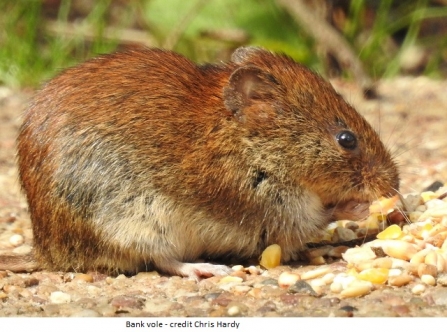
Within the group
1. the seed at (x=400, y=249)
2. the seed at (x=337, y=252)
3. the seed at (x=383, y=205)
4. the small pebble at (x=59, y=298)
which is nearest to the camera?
the small pebble at (x=59, y=298)

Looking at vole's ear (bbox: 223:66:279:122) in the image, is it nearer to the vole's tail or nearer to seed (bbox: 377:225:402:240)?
seed (bbox: 377:225:402:240)

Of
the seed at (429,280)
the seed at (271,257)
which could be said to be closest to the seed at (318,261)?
the seed at (271,257)

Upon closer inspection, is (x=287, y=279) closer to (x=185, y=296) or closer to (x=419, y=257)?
(x=185, y=296)

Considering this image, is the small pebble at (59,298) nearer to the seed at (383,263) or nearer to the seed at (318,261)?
the seed at (318,261)

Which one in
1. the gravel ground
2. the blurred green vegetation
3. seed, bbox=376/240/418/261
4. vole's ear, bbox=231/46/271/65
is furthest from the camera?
the blurred green vegetation

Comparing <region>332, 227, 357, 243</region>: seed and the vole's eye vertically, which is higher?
the vole's eye

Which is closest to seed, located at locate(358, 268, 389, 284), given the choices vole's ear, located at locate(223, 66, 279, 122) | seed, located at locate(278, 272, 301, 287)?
seed, located at locate(278, 272, 301, 287)
